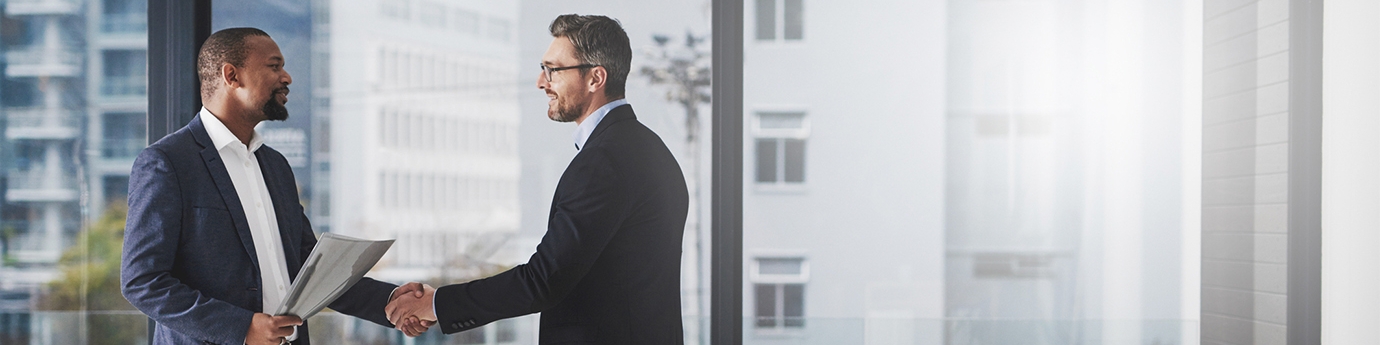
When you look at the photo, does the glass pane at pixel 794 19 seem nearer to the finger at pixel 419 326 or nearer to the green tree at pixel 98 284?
the finger at pixel 419 326

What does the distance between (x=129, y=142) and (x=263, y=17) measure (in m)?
0.50

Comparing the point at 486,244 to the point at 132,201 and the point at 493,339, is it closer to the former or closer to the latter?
the point at 493,339

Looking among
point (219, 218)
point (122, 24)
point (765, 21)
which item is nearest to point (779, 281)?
point (765, 21)

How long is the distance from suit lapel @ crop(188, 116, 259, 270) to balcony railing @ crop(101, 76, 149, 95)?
101cm

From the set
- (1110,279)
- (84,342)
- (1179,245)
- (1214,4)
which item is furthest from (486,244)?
(1214,4)

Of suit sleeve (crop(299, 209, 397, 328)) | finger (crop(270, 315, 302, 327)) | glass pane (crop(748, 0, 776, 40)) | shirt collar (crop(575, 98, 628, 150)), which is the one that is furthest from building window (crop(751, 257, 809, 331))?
finger (crop(270, 315, 302, 327))

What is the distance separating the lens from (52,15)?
103 inches

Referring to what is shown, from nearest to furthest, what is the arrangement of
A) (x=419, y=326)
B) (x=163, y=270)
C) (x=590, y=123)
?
1. (x=163, y=270)
2. (x=590, y=123)
3. (x=419, y=326)

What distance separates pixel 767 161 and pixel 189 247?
1.46 metres

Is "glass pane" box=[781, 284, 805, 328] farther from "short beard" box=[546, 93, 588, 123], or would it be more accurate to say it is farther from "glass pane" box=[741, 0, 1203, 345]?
"short beard" box=[546, 93, 588, 123]

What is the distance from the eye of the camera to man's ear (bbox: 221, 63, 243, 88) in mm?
1823

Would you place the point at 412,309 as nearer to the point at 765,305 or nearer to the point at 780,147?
the point at 765,305
